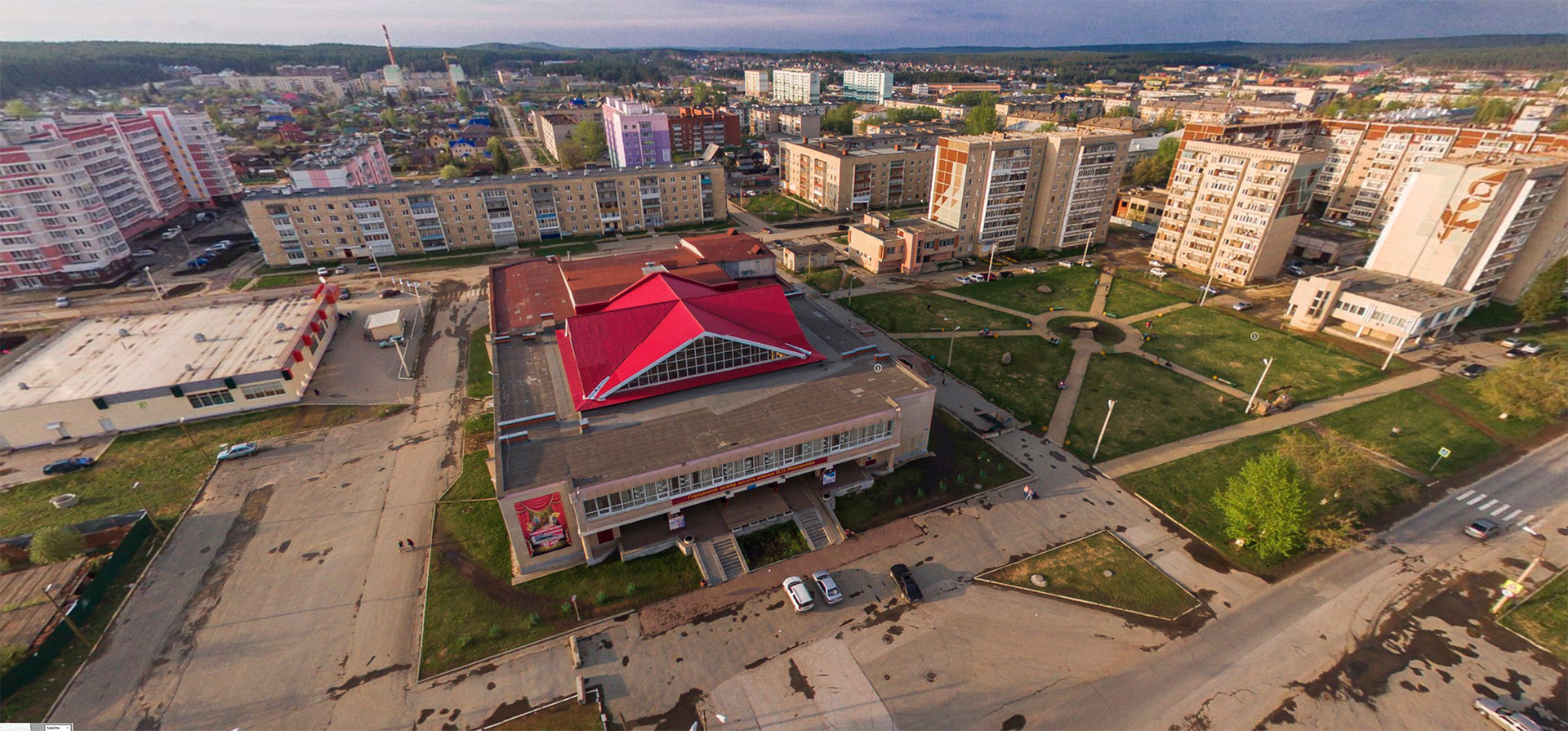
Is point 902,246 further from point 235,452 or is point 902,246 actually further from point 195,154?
point 195,154

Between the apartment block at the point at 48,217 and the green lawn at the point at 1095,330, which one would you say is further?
the apartment block at the point at 48,217

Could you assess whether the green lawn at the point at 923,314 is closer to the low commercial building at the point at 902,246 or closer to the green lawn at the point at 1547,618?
the low commercial building at the point at 902,246

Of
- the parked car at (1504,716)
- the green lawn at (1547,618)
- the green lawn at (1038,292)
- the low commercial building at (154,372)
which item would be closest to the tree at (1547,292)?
the green lawn at (1038,292)

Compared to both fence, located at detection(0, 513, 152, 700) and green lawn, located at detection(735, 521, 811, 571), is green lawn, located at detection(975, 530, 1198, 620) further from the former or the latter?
fence, located at detection(0, 513, 152, 700)

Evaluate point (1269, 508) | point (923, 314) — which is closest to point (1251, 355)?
point (1269, 508)

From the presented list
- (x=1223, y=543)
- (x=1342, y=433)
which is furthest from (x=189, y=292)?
(x=1342, y=433)

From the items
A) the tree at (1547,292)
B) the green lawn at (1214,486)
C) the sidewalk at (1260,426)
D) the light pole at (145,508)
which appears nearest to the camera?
the green lawn at (1214,486)

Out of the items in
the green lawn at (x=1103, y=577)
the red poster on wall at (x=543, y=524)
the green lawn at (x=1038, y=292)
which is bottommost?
the green lawn at (x=1103, y=577)

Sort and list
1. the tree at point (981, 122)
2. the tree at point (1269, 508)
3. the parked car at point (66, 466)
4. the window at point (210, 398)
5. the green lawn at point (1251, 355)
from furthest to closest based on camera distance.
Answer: the tree at point (981, 122) → the green lawn at point (1251, 355) → the window at point (210, 398) → the parked car at point (66, 466) → the tree at point (1269, 508)
